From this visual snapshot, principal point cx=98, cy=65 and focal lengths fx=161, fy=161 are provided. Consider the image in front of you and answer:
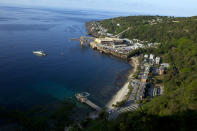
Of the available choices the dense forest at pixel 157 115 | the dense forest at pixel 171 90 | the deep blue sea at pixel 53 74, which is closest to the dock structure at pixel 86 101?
the deep blue sea at pixel 53 74

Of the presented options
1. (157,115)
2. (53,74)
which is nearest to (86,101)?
(157,115)

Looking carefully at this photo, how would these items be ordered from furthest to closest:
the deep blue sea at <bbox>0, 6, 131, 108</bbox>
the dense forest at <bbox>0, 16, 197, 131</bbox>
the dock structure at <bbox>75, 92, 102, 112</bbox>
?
1. the deep blue sea at <bbox>0, 6, 131, 108</bbox>
2. the dock structure at <bbox>75, 92, 102, 112</bbox>
3. the dense forest at <bbox>0, 16, 197, 131</bbox>

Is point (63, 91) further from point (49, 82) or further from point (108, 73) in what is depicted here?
point (108, 73)

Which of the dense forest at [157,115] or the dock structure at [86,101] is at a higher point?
the dense forest at [157,115]

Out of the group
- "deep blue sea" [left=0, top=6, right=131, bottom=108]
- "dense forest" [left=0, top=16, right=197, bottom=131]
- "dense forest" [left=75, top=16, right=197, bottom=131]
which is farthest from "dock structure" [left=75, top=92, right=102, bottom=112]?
"dense forest" [left=75, top=16, right=197, bottom=131]

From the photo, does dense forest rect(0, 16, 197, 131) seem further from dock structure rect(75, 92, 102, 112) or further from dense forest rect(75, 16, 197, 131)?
dock structure rect(75, 92, 102, 112)

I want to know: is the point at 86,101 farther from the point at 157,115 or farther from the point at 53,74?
the point at 53,74

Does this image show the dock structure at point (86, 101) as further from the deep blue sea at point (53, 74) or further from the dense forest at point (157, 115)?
the dense forest at point (157, 115)

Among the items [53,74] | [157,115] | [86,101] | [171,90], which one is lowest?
[86,101]
